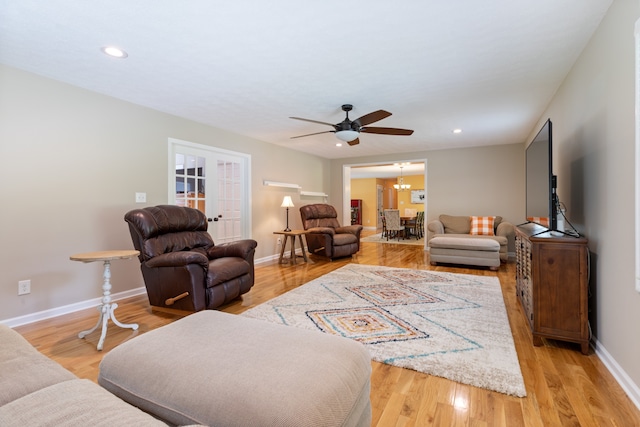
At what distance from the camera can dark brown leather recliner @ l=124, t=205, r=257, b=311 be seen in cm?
279

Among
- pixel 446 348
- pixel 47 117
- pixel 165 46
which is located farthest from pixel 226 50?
pixel 446 348

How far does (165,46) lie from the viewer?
2344 millimetres

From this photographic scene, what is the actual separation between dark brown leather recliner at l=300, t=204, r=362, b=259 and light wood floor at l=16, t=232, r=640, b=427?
3141 millimetres

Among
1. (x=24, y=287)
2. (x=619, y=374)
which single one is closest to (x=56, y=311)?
(x=24, y=287)

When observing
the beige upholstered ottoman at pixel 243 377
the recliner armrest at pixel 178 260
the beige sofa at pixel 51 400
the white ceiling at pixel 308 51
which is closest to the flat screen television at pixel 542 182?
the white ceiling at pixel 308 51

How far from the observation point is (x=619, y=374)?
1.76 meters

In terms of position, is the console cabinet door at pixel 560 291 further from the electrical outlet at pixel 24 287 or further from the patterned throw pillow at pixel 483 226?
the electrical outlet at pixel 24 287

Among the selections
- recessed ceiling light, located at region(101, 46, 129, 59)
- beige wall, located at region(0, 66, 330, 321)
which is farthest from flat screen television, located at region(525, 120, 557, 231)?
beige wall, located at region(0, 66, 330, 321)

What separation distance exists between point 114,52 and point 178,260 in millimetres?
1790

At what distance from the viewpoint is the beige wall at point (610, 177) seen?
5.46 ft

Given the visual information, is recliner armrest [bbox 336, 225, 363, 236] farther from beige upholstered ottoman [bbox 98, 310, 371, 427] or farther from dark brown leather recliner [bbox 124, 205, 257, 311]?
beige upholstered ottoman [bbox 98, 310, 371, 427]

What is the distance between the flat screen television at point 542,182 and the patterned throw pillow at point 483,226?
2.19 m

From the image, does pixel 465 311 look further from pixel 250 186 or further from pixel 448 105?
pixel 250 186

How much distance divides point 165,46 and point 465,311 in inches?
138
